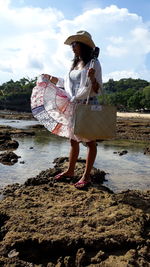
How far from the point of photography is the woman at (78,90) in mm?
4493

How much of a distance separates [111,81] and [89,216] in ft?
509

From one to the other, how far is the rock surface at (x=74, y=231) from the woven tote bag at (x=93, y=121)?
811mm

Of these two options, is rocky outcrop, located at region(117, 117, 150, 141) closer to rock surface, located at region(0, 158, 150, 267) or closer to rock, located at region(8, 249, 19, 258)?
rock surface, located at region(0, 158, 150, 267)

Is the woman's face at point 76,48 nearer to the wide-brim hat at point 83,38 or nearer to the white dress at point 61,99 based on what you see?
the wide-brim hat at point 83,38

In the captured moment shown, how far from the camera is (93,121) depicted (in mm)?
4125

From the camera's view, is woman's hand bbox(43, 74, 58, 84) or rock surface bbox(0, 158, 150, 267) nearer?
rock surface bbox(0, 158, 150, 267)

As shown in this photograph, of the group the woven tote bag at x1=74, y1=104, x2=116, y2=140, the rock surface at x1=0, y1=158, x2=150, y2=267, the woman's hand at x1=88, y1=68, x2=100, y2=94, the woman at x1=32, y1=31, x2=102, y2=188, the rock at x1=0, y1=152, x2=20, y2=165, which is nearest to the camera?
the rock surface at x1=0, y1=158, x2=150, y2=267

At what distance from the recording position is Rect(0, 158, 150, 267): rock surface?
→ 9.46 feet

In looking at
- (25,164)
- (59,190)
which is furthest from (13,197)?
(25,164)

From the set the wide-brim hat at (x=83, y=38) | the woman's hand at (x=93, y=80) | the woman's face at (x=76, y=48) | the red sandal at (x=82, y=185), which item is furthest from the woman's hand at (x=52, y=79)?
the red sandal at (x=82, y=185)

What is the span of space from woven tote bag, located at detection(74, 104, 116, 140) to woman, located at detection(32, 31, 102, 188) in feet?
1.46

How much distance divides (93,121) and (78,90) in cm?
77

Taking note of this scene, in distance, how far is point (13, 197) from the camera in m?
4.36

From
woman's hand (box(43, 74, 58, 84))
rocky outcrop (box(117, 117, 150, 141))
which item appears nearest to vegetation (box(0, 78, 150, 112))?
rocky outcrop (box(117, 117, 150, 141))
